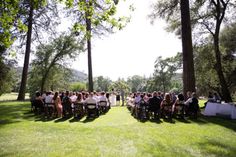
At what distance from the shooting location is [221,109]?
56.3ft

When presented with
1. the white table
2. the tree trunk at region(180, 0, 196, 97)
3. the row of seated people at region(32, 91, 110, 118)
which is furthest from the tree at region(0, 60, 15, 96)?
the white table

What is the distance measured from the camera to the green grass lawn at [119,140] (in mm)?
8516

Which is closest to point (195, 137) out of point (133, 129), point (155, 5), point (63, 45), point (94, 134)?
point (133, 129)

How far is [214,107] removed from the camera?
17.6 meters

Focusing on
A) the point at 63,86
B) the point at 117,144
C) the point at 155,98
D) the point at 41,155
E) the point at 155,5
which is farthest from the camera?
the point at 63,86

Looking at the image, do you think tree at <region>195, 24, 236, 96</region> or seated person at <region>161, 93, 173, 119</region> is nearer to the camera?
seated person at <region>161, 93, 173, 119</region>

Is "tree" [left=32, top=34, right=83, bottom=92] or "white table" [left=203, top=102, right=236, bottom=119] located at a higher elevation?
"tree" [left=32, top=34, right=83, bottom=92]

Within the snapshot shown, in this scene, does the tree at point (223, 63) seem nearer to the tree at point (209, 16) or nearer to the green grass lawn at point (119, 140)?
the tree at point (209, 16)

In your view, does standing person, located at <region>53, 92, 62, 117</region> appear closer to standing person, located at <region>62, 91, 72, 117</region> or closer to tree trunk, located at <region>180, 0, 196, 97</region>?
standing person, located at <region>62, 91, 72, 117</region>

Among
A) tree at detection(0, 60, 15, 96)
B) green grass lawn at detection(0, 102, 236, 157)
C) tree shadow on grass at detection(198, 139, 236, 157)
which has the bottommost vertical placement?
tree shadow on grass at detection(198, 139, 236, 157)

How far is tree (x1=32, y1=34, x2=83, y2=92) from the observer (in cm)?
4109

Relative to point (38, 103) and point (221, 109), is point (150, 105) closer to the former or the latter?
point (221, 109)

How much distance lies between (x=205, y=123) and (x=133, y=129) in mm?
4316

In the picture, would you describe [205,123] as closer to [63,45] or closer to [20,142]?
[20,142]
